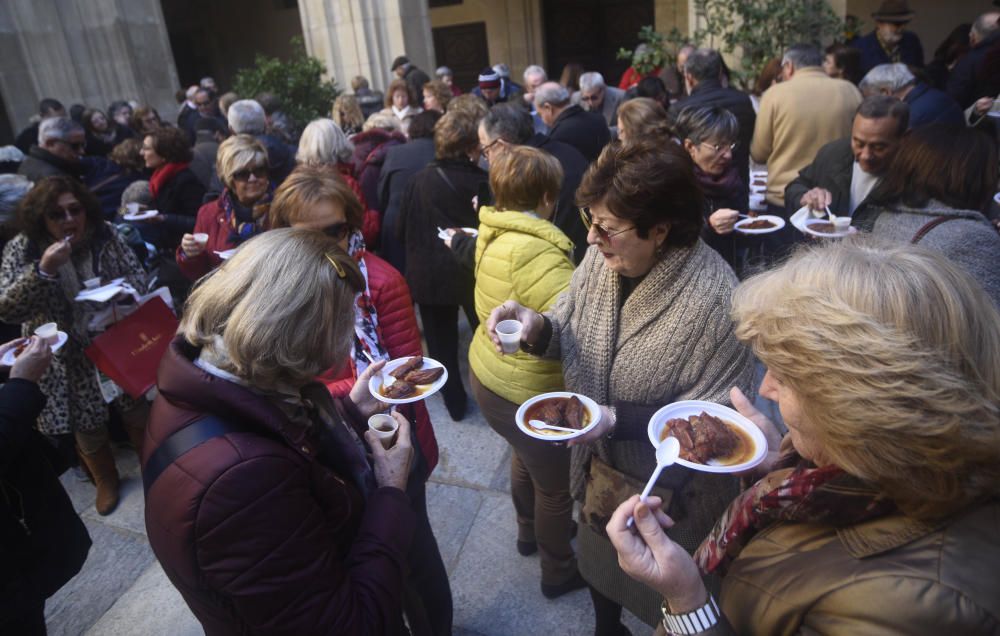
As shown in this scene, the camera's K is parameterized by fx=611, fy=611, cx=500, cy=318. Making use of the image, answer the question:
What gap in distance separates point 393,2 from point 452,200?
356 inches

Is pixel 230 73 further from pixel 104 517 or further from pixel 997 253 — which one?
pixel 997 253

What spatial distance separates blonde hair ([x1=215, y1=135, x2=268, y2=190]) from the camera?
372cm

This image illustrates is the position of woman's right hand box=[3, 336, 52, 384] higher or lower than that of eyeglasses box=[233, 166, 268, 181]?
lower

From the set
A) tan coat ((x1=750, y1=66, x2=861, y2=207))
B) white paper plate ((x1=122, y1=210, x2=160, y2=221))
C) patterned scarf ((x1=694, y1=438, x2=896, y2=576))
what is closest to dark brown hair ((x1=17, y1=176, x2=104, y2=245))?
white paper plate ((x1=122, y1=210, x2=160, y2=221))

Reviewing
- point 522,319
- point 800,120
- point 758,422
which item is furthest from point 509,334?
point 800,120

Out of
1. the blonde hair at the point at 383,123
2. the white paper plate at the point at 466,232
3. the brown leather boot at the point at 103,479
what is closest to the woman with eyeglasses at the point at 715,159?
the white paper plate at the point at 466,232

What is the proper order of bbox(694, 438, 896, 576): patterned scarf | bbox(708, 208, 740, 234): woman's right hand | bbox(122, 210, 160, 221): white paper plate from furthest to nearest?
bbox(122, 210, 160, 221): white paper plate < bbox(708, 208, 740, 234): woman's right hand < bbox(694, 438, 896, 576): patterned scarf

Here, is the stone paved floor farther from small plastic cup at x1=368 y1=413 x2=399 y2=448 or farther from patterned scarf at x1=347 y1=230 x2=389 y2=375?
small plastic cup at x1=368 y1=413 x2=399 y2=448

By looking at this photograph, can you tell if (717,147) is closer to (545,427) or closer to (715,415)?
(715,415)

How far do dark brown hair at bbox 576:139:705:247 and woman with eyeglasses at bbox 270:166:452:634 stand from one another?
42.2 inches

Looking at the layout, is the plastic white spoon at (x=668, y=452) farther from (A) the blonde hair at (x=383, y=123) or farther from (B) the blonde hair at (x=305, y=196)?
(A) the blonde hair at (x=383, y=123)

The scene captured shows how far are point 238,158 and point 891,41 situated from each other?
25.2 ft

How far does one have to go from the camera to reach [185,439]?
4.54 feet

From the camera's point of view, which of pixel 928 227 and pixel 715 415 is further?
pixel 928 227
